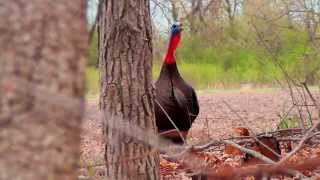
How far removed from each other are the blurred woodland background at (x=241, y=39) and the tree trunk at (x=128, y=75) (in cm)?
13

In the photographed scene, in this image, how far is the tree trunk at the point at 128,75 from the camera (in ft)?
11.9

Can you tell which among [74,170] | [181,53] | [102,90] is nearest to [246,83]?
[181,53]

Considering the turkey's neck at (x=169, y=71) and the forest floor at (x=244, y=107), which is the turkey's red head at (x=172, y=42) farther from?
the forest floor at (x=244, y=107)

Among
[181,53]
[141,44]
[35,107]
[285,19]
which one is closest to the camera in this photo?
[35,107]

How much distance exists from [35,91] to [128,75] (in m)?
2.41

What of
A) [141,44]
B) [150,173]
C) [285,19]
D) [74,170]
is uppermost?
[285,19]

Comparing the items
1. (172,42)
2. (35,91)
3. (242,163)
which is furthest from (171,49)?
(35,91)

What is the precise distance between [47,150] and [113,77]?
242 centimetres

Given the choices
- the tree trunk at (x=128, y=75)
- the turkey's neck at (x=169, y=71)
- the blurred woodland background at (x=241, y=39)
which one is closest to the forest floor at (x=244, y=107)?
the blurred woodland background at (x=241, y=39)

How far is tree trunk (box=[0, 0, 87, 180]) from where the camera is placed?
4.16 feet

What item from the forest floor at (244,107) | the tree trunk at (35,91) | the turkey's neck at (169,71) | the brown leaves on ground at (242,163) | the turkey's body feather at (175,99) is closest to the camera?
the tree trunk at (35,91)

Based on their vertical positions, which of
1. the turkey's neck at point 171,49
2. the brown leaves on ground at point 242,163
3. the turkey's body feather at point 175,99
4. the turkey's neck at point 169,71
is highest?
the turkey's neck at point 171,49

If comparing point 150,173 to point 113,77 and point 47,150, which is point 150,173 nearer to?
point 113,77

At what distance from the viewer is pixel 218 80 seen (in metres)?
18.3
